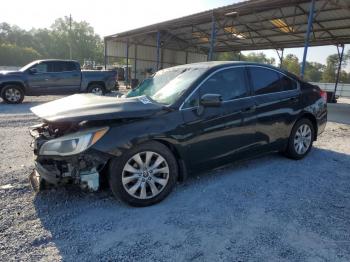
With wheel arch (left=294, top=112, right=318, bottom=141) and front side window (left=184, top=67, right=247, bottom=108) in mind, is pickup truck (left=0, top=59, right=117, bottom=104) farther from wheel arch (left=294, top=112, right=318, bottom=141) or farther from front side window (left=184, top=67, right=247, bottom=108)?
wheel arch (left=294, top=112, right=318, bottom=141)

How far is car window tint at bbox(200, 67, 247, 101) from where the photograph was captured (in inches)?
160

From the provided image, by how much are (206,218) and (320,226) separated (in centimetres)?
118

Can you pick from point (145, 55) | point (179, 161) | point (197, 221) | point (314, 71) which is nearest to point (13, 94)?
point (179, 161)

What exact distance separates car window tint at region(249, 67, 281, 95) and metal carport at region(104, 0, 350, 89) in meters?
8.91

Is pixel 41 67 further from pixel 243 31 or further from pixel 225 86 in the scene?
pixel 243 31

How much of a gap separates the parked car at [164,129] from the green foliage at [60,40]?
77374 mm

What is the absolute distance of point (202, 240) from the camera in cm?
287

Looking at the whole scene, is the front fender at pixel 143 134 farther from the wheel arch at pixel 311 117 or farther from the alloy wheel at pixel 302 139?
the wheel arch at pixel 311 117

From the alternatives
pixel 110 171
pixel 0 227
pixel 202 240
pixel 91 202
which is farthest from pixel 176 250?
pixel 0 227

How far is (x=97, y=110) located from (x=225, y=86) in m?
1.85

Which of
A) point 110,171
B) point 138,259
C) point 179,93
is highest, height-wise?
point 179,93

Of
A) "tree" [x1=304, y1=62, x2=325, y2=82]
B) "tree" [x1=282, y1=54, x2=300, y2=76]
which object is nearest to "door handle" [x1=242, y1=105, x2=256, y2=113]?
"tree" [x1=282, y1=54, x2=300, y2=76]

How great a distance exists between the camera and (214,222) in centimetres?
320

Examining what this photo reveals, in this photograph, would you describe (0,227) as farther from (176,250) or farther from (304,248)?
(304,248)
